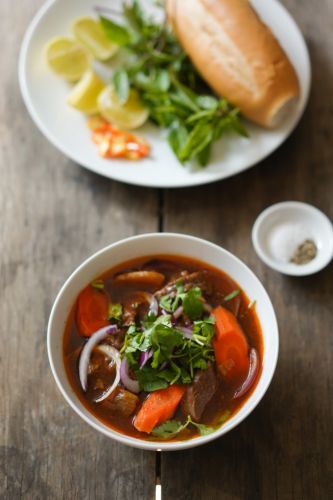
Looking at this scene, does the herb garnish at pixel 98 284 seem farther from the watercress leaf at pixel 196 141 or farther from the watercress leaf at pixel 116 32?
the watercress leaf at pixel 116 32

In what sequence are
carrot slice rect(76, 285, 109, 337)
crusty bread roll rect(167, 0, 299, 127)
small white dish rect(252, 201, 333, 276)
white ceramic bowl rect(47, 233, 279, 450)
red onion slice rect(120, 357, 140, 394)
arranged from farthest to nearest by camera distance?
crusty bread roll rect(167, 0, 299, 127) → small white dish rect(252, 201, 333, 276) → carrot slice rect(76, 285, 109, 337) → red onion slice rect(120, 357, 140, 394) → white ceramic bowl rect(47, 233, 279, 450)

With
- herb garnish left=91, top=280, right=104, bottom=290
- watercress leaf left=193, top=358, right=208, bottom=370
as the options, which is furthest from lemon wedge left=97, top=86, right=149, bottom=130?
watercress leaf left=193, top=358, right=208, bottom=370

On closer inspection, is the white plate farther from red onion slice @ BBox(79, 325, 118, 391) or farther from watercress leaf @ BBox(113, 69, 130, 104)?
red onion slice @ BBox(79, 325, 118, 391)

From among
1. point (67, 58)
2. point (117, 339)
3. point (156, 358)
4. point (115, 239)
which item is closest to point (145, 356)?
point (156, 358)

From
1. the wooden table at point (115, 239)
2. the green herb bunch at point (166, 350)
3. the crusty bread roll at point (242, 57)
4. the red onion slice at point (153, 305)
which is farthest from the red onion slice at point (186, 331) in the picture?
the crusty bread roll at point (242, 57)

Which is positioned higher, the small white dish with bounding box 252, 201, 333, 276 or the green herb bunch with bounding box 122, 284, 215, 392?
the small white dish with bounding box 252, 201, 333, 276

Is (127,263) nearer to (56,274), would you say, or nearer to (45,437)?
(56,274)

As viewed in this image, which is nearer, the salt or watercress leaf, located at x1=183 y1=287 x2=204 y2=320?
watercress leaf, located at x1=183 y1=287 x2=204 y2=320
